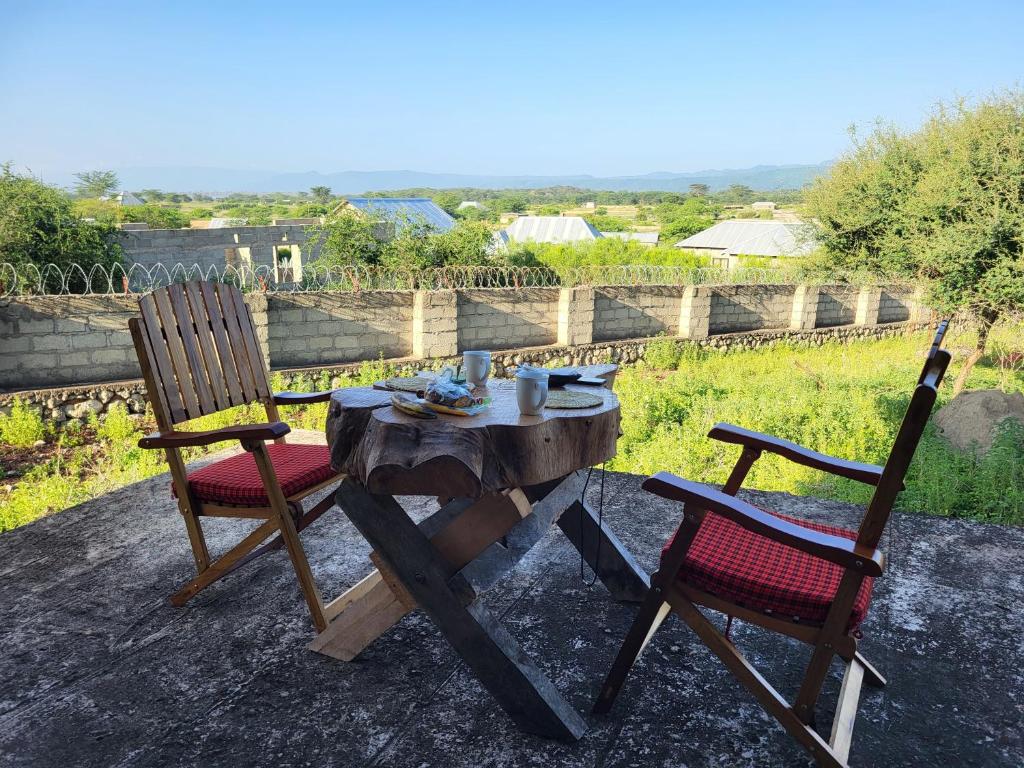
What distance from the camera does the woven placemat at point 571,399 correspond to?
2.21 metres

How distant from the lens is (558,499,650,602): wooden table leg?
2628 millimetres

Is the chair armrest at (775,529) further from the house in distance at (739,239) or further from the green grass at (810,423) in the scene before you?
the house in distance at (739,239)

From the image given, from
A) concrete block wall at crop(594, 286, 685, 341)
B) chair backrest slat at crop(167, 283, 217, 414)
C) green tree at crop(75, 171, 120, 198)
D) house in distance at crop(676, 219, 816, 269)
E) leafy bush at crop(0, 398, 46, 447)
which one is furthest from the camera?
house in distance at crop(676, 219, 816, 269)

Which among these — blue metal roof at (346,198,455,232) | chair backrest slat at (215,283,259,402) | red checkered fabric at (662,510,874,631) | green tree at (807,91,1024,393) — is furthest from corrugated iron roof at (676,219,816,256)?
red checkered fabric at (662,510,874,631)

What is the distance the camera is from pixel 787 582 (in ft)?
6.02

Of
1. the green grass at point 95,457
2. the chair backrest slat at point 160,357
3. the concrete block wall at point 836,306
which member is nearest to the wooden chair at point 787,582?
the chair backrest slat at point 160,357

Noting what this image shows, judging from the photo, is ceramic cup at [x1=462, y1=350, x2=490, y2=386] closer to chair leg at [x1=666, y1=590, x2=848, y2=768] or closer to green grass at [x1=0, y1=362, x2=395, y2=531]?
chair leg at [x1=666, y1=590, x2=848, y2=768]

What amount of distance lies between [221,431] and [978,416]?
20.7ft

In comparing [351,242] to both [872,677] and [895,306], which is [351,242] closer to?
[895,306]

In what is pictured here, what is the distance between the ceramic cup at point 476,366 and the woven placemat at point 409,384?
0.46ft

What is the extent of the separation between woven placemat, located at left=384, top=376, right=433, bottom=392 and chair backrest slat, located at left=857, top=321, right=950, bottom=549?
4.51 ft

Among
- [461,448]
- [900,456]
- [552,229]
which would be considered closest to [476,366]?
[461,448]

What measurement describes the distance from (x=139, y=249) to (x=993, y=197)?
54.8 ft

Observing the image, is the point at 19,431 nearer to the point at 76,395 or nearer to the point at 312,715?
the point at 76,395
